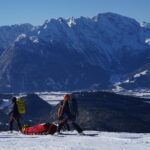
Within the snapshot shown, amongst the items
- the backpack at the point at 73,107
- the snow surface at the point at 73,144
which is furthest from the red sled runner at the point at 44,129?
the snow surface at the point at 73,144

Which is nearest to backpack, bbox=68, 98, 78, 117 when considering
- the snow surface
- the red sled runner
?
the snow surface

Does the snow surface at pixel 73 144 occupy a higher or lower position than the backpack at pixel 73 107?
lower

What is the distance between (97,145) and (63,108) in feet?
22.4

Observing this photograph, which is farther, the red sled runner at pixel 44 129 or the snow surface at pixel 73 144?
the red sled runner at pixel 44 129

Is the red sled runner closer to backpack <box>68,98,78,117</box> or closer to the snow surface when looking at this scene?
backpack <box>68,98,78,117</box>

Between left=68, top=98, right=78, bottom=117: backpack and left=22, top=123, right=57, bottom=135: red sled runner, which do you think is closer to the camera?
left=68, top=98, right=78, bottom=117: backpack

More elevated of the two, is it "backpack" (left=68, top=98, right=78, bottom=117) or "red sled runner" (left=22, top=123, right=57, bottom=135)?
"backpack" (left=68, top=98, right=78, bottom=117)

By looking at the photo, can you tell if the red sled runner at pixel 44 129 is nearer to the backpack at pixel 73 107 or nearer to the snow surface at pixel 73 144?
the backpack at pixel 73 107

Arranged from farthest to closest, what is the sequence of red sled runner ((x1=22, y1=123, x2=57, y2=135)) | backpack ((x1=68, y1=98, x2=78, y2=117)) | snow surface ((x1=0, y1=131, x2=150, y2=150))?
red sled runner ((x1=22, y1=123, x2=57, y2=135))
backpack ((x1=68, y1=98, x2=78, y2=117))
snow surface ((x1=0, y1=131, x2=150, y2=150))

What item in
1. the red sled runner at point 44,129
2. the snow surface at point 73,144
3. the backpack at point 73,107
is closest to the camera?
the snow surface at point 73,144

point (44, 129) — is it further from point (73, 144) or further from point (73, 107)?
point (73, 144)

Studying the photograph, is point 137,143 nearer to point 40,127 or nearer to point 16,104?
point 40,127

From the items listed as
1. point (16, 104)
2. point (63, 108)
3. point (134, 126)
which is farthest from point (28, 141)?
point (134, 126)

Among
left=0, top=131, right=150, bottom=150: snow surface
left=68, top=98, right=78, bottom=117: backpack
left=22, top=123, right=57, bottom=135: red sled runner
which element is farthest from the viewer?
left=22, top=123, right=57, bottom=135: red sled runner
